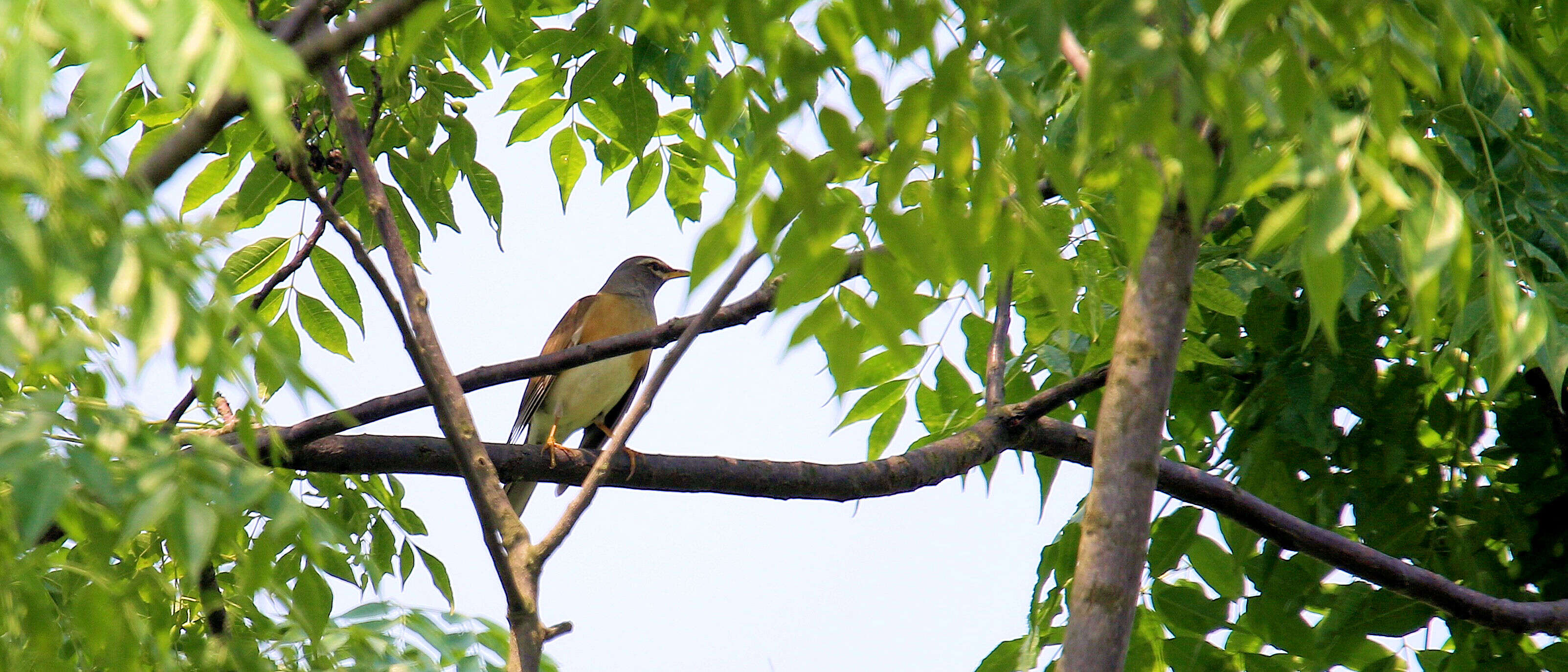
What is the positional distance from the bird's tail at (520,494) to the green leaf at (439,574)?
259 cm

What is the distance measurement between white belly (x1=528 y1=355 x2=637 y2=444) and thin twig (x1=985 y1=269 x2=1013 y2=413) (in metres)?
4.29

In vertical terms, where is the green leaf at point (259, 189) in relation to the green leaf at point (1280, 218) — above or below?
above

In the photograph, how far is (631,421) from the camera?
9.00ft

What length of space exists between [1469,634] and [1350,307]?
164 centimetres

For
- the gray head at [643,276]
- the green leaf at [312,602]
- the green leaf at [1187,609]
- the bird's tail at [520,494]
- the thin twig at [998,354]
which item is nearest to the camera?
the green leaf at [312,602]

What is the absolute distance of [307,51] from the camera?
1.79m

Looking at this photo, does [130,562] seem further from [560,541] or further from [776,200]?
[776,200]

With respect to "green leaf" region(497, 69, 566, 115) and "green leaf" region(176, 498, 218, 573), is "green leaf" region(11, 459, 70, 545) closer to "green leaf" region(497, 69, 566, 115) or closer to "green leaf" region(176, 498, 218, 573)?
"green leaf" region(176, 498, 218, 573)

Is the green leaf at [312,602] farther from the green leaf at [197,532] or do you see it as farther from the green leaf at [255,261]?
the green leaf at [255,261]

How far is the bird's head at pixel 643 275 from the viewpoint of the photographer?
29.5 ft

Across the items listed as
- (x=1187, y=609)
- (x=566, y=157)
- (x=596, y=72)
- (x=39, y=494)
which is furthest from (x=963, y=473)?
(x=39, y=494)

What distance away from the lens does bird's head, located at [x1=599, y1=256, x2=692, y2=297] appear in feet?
29.5

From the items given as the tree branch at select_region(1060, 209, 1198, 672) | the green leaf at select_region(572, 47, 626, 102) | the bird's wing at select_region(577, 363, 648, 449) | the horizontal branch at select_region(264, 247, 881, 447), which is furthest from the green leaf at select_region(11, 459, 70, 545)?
the bird's wing at select_region(577, 363, 648, 449)

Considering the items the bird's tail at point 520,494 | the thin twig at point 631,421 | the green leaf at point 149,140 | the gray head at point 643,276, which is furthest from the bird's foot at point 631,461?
the gray head at point 643,276
